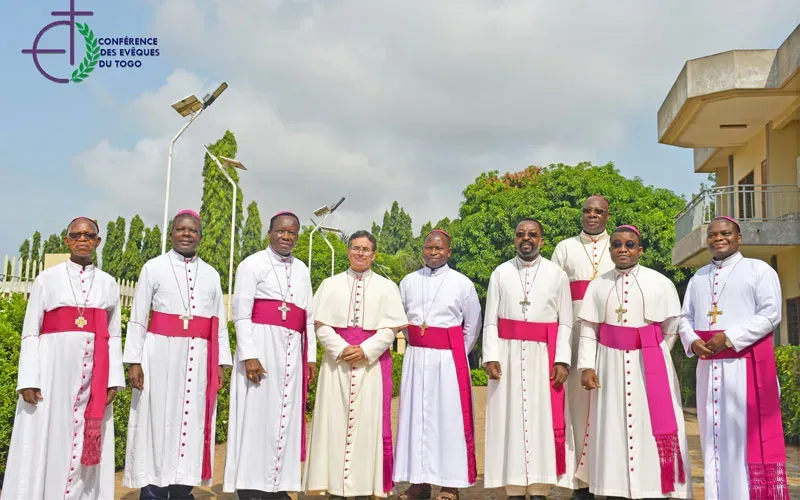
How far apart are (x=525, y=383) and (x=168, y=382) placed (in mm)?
2875

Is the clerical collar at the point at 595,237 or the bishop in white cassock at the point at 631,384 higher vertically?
the clerical collar at the point at 595,237

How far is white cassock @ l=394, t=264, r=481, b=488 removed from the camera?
676 cm

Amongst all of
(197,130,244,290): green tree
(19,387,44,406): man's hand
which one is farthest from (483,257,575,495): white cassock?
(197,130,244,290): green tree

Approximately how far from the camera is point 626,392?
6449 mm

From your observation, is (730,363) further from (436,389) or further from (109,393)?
(109,393)

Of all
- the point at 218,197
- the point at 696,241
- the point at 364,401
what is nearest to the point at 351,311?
the point at 364,401

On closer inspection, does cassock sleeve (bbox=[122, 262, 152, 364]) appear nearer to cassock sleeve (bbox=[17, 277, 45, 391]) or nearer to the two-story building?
cassock sleeve (bbox=[17, 277, 45, 391])

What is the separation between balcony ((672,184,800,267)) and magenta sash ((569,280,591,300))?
10.2 meters

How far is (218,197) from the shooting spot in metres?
44.5

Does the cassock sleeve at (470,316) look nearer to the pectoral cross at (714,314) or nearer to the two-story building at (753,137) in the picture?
the pectoral cross at (714,314)

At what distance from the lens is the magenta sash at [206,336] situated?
6203mm

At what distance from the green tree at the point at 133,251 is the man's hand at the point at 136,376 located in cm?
4040

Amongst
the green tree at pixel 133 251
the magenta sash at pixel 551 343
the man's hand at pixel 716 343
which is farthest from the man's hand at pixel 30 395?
the green tree at pixel 133 251

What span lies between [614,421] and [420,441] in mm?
1602
